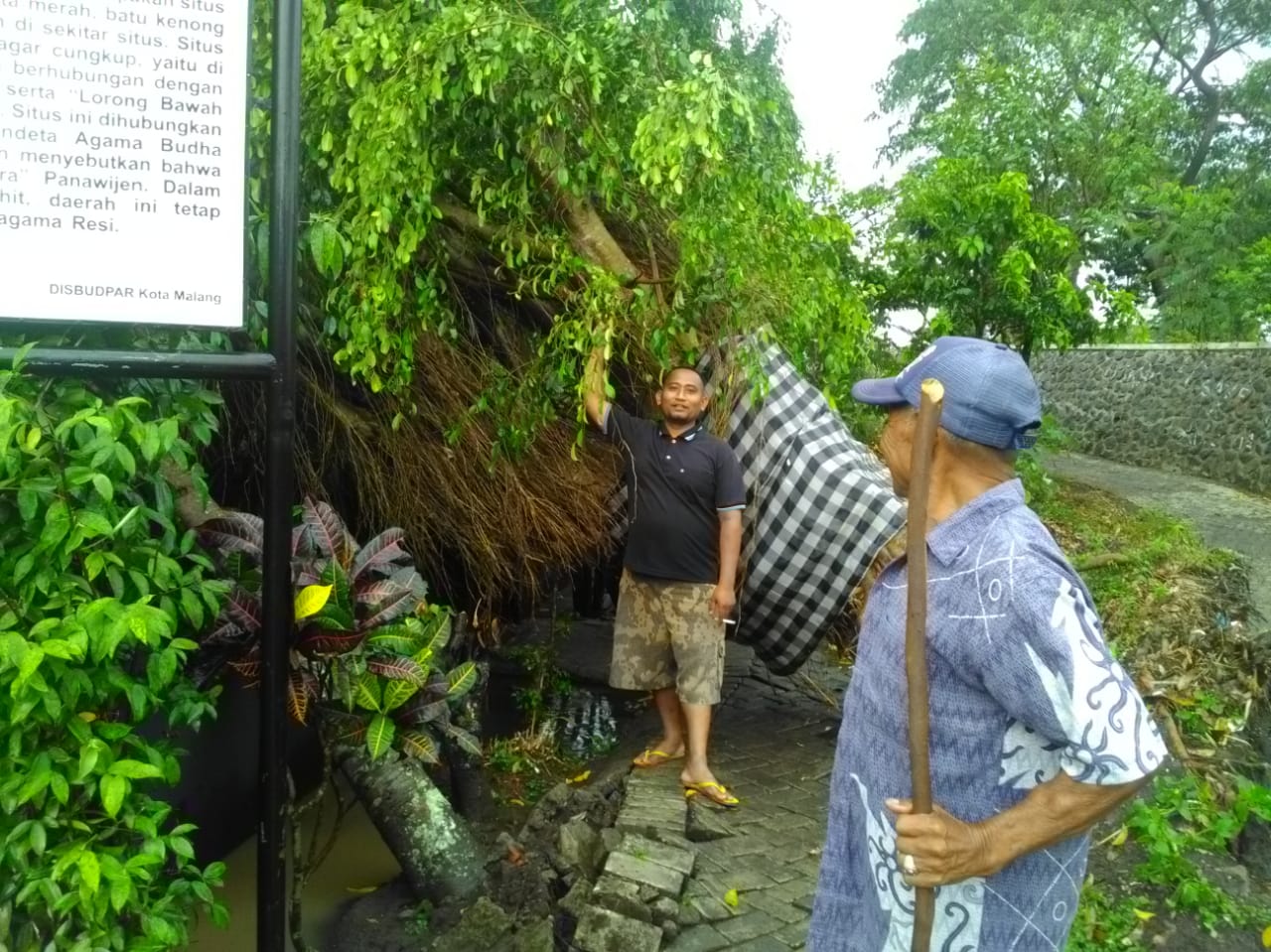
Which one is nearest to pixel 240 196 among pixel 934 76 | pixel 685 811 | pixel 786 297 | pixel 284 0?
pixel 284 0

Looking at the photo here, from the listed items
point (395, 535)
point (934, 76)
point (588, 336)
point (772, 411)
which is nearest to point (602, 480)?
point (772, 411)

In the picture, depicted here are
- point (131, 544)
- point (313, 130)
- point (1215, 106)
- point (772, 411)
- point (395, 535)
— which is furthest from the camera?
point (1215, 106)

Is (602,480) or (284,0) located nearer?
(284,0)

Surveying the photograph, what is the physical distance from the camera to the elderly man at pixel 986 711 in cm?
168

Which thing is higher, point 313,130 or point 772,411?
point 313,130

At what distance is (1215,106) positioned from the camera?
20.8 m

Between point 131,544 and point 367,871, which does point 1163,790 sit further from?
point 131,544

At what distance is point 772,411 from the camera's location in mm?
5035

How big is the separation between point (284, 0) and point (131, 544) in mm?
1353

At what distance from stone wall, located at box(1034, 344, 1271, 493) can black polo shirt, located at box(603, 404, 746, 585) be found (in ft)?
38.2

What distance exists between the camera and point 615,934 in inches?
132

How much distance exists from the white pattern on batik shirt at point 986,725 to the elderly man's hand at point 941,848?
7cm

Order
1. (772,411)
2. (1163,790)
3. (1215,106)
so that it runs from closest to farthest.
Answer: (1163,790) < (772,411) < (1215,106)

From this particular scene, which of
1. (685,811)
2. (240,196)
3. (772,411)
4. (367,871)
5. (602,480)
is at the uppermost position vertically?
(240,196)
